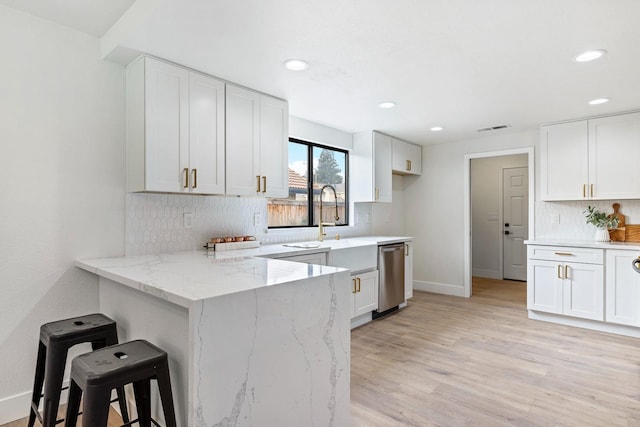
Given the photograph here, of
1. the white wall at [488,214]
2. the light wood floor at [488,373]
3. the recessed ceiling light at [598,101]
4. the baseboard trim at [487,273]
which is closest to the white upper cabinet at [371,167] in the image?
the light wood floor at [488,373]

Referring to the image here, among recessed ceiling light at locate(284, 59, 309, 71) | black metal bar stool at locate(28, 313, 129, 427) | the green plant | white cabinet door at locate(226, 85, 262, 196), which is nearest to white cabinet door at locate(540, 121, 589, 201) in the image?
the green plant

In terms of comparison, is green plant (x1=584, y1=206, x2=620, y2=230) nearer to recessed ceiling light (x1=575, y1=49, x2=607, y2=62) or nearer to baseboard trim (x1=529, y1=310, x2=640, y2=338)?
baseboard trim (x1=529, y1=310, x2=640, y2=338)

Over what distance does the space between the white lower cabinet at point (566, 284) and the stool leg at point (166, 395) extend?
410cm

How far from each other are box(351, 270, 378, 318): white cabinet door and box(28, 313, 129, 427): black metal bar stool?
234cm

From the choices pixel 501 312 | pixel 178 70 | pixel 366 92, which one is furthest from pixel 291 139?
pixel 501 312

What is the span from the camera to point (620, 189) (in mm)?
3846

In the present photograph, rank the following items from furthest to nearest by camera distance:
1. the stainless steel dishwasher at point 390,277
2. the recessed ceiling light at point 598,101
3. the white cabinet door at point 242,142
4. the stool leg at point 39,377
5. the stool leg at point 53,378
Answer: the stainless steel dishwasher at point 390,277 → the recessed ceiling light at point 598,101 → the white cabinet door at point 242,142 → the stool leg at point 39,377 → the stool leg at point 53,378

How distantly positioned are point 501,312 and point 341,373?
3.35 metres

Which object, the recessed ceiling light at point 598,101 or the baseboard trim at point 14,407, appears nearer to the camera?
the baseboard trim at point 14,407

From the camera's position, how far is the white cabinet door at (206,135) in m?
2.65

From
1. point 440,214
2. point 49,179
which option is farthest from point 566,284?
point 49,179

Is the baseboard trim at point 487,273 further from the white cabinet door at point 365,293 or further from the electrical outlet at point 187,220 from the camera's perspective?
the electrical outlet at point 187,220

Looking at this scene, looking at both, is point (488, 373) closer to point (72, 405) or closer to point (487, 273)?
point (72, 405)

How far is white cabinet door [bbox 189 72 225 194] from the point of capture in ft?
8.70
